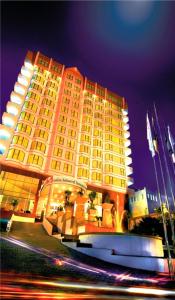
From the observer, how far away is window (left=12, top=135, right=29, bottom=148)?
123ft

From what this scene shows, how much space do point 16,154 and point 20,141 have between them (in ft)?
10.4

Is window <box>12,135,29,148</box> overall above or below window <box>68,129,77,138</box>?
below

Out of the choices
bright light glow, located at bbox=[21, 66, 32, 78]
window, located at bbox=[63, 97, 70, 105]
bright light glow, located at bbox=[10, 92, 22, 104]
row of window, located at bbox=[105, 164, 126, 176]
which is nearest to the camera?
bright light glow, located at bbox=[10, 92, 22, 104]

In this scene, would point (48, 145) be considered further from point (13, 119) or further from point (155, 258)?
point (155, 258)

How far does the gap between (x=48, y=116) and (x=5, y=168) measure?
16300mm

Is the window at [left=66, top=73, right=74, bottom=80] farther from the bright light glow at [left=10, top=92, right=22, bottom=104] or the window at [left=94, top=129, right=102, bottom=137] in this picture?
the bright light glow at [left=10, top=92, right=22, bottom=104]

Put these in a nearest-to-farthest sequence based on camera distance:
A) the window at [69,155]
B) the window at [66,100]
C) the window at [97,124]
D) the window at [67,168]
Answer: the window at [67,168]
the window at [69,155]
the window at [66,100]
the window at [97,124]

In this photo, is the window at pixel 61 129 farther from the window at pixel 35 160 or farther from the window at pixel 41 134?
the window at pixel 35 160

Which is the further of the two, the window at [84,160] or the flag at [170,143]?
the window at [84,160]

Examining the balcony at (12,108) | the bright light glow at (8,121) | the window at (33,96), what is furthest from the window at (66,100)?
the bright light glow at (8,121)

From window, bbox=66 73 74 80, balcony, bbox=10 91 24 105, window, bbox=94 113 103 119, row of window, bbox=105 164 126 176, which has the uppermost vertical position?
window, bbox=66 73 74 80

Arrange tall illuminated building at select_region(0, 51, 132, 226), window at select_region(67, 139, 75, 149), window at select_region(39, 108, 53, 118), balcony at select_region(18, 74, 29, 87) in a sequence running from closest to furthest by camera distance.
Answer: tall illuminated building at select_region(0, 51, 132, 226) < window at select_region(67, 139, 75, 149) < window at select_region(39, 108, 53, 118) < balcony at select_region(18, 74, 29, 87)

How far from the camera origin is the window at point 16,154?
35.4 meters

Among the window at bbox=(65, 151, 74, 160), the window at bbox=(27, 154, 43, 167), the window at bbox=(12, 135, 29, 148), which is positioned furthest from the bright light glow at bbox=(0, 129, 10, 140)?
the window at bbox=(65, 151, 74, 160)
